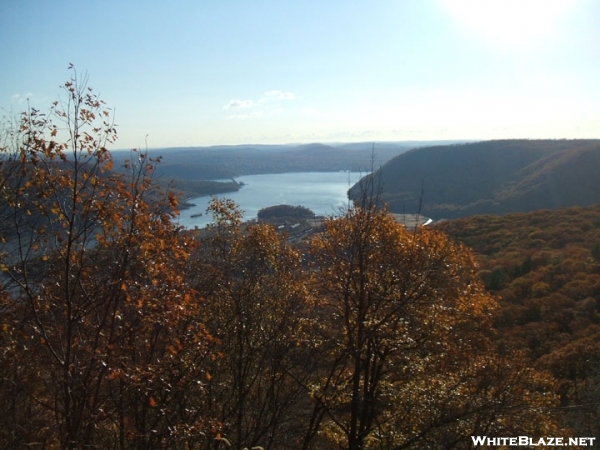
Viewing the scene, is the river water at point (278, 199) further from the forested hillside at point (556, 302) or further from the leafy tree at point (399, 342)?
the forested hillside at point (556, 302)

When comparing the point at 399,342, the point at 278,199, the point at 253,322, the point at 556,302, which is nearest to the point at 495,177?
the point at 278,199

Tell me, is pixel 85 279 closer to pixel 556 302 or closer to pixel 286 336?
pixel 286 336

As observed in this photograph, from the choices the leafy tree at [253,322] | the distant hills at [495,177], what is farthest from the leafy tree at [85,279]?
the distant hills at [495,177]

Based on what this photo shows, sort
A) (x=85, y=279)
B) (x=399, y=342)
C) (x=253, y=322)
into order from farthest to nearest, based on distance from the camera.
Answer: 1. (x=253, y=322)
2. (x=399, y=342)
3. (x=85, y=279)

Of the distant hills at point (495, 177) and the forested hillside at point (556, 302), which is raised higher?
the distant hills at point (495, 177)

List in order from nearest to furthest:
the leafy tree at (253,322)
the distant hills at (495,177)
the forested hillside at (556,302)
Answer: the leafy tree at (253,322) < the forested hillside at (556,302) < the distant hills at (495,177)

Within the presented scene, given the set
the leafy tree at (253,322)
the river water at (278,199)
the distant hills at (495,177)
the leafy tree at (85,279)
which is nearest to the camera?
the leafy tree at (85,279)

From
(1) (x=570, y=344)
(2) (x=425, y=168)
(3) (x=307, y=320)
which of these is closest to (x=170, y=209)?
(3) (x=307, y=320)
